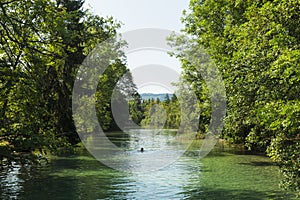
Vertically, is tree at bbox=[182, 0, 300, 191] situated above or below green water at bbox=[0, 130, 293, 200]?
above

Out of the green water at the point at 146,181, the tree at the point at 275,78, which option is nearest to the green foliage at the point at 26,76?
the green water at the point at 146,181

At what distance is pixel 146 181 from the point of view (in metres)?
19.5

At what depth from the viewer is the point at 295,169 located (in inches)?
501

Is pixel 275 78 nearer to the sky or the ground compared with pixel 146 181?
nearer to the sky

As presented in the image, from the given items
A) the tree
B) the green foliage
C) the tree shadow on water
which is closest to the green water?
the tree shadow on water

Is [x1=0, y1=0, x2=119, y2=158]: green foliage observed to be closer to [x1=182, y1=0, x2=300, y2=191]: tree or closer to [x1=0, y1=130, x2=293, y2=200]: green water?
[x1=0, y1=130, x2=293, y2=200]: green water

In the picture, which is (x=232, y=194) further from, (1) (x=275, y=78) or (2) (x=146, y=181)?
(1) (x=275, y=78)

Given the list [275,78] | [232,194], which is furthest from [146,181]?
[275,78]

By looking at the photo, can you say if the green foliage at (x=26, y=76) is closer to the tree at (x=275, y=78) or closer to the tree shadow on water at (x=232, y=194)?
the tree shadow on water at (x=232, y=194)

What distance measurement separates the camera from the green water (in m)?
16.0

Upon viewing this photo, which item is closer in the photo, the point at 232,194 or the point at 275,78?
the point at 275,78

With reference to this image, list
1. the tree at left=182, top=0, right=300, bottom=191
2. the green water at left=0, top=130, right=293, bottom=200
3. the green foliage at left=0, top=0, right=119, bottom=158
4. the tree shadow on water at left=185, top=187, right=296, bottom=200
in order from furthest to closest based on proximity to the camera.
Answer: the green water at left=0, top=130, right=293, bottom=200 < the tree shadow on water at left=185, top=187, right=296, bottom=200 < the green foliage at left=0, top=0, right=119, bottom=158 < the tree at left=182, top=0, right=300, bottom=191

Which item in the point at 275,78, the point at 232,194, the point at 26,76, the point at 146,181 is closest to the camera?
the point at 26,76

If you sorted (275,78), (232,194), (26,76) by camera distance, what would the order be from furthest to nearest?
(232,194) < (275,78) < (26,76)
